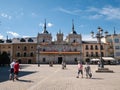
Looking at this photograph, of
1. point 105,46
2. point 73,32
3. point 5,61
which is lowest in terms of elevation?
point 5,61

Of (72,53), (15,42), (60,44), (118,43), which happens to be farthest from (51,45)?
(118,43)

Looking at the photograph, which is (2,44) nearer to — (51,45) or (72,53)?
(51,45)

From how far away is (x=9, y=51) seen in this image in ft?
250

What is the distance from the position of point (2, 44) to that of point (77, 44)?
27302mm

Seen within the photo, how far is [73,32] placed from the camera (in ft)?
260

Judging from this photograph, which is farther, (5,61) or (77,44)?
(77,44)

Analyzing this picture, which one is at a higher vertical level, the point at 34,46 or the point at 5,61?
the point at 34,46

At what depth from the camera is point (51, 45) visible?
2987 inches

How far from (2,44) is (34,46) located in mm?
11813

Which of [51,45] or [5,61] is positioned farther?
[51,45]

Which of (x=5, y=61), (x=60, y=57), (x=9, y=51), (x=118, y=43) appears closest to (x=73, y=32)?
(x=60, y=57)

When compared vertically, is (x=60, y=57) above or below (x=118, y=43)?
below

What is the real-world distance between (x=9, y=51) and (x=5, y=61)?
23.4 meters

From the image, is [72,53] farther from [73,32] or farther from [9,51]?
[9,51]
